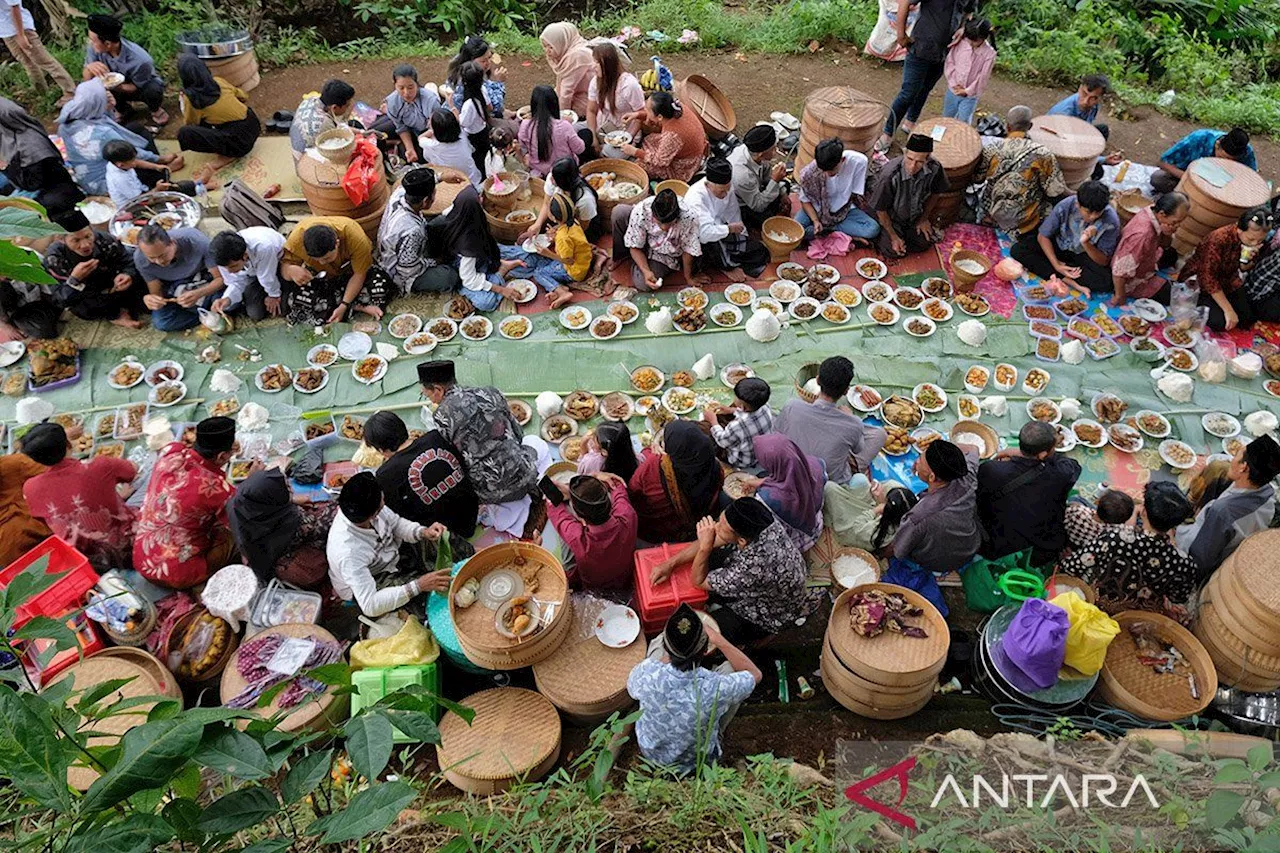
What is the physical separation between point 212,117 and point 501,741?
27.0ft

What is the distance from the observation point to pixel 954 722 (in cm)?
520

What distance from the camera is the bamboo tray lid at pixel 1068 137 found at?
874 cm

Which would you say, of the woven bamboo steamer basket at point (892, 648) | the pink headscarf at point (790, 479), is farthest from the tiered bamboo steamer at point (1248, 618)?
the pink headscarf at point (790, 479)

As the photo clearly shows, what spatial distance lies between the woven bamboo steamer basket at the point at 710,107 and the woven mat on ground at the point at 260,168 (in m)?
4.72

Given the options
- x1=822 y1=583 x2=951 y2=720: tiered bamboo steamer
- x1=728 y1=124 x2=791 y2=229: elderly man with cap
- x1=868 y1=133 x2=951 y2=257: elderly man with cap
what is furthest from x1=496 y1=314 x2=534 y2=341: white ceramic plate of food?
x1=822 y1=583 x2=951 y2=720: tiered bamboo steamer

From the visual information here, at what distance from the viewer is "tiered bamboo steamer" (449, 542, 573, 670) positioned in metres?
4.97

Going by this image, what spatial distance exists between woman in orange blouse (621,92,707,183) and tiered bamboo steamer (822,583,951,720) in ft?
18.5

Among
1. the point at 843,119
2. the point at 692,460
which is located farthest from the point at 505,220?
the point at 692,460

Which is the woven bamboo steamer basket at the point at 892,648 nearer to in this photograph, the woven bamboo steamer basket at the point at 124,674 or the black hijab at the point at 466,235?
the woven bamboo steamer basket at the point at 124,674

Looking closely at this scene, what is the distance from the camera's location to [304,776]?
211 centimetres

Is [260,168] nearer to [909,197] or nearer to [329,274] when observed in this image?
[329,274]

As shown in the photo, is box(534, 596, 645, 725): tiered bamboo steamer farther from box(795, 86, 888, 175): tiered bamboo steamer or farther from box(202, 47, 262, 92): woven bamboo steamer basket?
box(202, 47, 262, 92): woven bamboo steamer basket

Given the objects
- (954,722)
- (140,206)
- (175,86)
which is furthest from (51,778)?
(175,86)

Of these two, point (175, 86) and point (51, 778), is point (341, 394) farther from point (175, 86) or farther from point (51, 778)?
point (175, 86)
